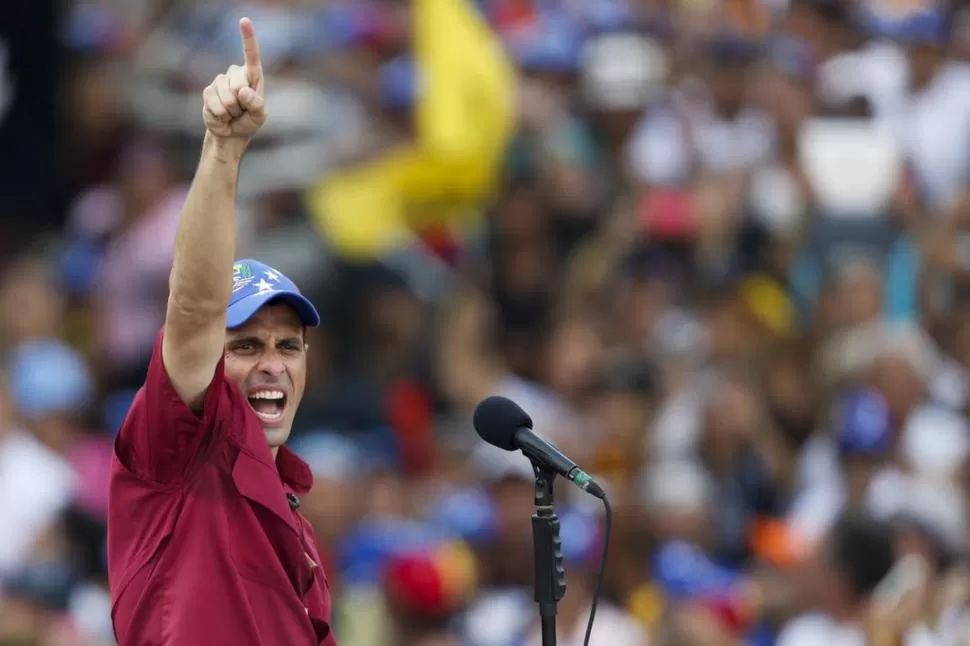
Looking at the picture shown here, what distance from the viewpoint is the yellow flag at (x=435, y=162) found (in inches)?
A: 369

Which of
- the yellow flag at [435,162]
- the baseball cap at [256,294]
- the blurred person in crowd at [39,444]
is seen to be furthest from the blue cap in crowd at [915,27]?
the baseball cap at [256,294]

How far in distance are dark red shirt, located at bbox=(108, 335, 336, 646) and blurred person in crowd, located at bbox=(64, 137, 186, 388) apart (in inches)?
222

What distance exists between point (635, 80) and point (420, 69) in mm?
1309

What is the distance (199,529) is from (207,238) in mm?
574

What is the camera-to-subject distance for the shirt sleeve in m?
3.66

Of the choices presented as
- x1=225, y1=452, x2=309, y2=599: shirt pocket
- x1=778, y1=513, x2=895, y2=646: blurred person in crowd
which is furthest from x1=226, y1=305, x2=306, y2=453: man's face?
x1=778, y1=513, x2=895, y2=646: blurred person in crowd

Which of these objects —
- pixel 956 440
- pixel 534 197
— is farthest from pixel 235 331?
pixel 534 197

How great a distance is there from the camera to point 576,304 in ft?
30.7

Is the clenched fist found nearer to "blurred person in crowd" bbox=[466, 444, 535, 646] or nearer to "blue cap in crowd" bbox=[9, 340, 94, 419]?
"blurred person in crowd" bbox=[466, 444, 535, 646]

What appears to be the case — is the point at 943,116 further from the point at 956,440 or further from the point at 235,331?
the point at 235,331

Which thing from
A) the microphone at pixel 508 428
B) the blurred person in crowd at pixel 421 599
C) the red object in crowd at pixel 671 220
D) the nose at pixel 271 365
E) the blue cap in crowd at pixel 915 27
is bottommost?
the microphone at pixel 508 428

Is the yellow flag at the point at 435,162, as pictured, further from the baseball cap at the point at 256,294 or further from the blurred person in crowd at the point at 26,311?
the baseball cap at the point at 256,294

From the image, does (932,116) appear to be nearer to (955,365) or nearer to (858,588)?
(955,365)

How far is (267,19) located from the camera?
10.9m
